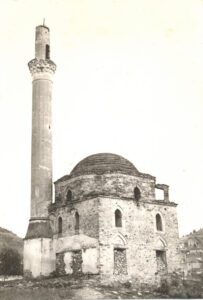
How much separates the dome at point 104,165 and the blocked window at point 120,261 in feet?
14.0

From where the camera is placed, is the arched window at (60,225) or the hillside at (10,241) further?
the hillside at (10,241)

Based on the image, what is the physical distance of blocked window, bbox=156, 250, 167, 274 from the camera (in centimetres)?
2244

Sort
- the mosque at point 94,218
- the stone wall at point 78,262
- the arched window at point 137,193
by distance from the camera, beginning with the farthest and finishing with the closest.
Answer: the arched window at point 137,193
the mosque at point 94,218
the stone wall at point 78,262

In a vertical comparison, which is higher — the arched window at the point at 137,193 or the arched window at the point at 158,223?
the arched window at the point at 137,193

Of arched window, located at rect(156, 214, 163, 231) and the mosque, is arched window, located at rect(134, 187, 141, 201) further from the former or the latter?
arched window, located at rect(156, 214, 163, 231)

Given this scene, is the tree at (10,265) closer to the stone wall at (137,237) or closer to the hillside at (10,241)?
the stone wall at (137,237)

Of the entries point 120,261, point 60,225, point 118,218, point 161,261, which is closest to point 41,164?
point 60,225

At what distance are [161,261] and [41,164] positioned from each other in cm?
876

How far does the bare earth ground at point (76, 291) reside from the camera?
16.0 metres

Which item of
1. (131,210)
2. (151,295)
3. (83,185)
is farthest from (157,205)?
(151,295)

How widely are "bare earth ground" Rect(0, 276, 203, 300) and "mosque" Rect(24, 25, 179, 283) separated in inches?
50.8

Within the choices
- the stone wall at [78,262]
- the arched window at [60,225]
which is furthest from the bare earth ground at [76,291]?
the arched window at [60,225]

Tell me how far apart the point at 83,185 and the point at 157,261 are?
5866 mm

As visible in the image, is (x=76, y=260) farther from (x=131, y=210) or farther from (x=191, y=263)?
(x=191, y=263)
